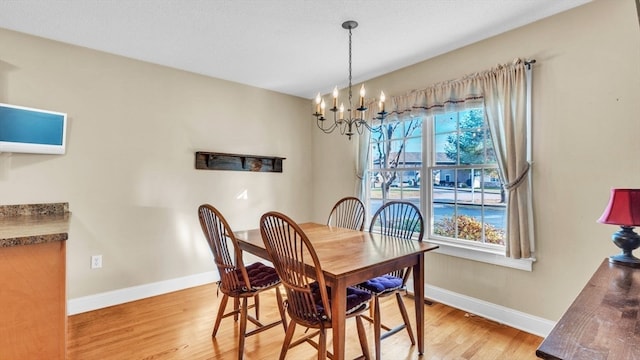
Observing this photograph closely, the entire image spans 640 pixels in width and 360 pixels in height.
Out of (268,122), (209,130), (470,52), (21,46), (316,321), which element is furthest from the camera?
(268,122)

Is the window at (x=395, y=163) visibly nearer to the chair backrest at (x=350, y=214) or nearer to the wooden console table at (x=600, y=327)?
the chair backrest at (x=350, y=214)

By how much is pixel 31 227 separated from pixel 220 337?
1433mm

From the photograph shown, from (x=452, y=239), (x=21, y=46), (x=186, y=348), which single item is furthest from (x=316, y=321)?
(x=21, y=46)

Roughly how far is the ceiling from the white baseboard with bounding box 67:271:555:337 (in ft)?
7.54

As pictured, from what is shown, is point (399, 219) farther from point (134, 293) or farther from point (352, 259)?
point (134, 293)

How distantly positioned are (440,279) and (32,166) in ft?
12.4

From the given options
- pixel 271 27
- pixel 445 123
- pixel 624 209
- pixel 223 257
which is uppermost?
pixel 271 27

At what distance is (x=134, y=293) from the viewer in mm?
3072

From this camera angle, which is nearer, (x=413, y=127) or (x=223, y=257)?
(x=223, y=257)

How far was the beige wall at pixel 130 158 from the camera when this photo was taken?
2619 mm

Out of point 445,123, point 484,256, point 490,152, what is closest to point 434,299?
point 484,256

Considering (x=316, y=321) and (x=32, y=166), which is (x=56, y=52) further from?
(x=316, y=321)

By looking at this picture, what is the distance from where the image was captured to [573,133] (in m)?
2.21

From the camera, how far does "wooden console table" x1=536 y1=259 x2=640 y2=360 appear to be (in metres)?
0.77
